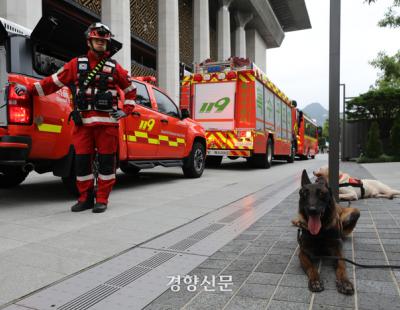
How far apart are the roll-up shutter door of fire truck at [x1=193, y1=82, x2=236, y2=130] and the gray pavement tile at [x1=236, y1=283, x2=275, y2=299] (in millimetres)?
9222

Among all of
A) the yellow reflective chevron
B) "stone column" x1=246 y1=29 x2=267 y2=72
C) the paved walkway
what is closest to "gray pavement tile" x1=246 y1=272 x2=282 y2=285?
the paved walkway

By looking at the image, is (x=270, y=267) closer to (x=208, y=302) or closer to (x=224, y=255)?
(x=224, y=255)

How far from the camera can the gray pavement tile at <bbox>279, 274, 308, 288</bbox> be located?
247cm

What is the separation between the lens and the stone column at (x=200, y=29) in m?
25.3

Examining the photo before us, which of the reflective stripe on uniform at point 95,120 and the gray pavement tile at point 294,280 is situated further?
the reflective stripe on uniform at point 95,120

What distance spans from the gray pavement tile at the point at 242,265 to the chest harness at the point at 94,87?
8.78ft

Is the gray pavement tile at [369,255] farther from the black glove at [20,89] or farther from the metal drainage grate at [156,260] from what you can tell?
the black glove at [20,89]

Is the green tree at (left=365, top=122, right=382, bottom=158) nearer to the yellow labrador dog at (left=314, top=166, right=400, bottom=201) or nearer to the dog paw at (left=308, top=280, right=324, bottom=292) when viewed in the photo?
the yellow labrador dog at (left=314, top=166, right=400, bottom=201)

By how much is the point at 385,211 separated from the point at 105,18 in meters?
14.5

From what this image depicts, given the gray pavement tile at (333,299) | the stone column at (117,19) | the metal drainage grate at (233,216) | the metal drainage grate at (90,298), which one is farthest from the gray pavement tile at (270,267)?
the stone column at (117,19)

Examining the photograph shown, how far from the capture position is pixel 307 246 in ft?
8.86

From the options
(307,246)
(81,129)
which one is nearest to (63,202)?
(81,129)

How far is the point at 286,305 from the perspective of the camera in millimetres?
2172

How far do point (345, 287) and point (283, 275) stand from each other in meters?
0.45
